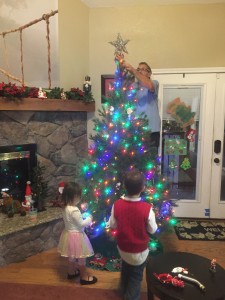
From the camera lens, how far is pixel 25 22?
3.27m

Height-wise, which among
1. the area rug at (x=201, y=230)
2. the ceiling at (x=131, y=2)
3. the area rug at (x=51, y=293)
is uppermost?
the ceiling at (x=131, y=2)

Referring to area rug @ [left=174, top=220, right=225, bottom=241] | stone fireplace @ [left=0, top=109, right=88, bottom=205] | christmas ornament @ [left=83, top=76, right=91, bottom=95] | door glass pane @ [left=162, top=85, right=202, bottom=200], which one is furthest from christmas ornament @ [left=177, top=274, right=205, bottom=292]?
christmas ornament @ [left=83, top=76, right=91, bottom=95]

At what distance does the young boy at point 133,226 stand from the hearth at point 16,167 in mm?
1759

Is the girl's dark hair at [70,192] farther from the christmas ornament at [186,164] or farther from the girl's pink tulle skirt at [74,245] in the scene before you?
the christmas ornament at [186,164]

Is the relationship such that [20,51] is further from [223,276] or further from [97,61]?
[223,276]

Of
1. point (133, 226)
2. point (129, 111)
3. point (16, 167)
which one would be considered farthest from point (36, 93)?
point (133, 226)

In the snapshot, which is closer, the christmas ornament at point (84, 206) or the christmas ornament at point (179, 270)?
the christmas ornament at point (179, 270)

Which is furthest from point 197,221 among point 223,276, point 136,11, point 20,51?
point 20,51

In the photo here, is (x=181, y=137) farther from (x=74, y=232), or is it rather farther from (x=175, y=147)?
(x=74, y=232)

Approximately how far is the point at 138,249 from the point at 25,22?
2925 mm

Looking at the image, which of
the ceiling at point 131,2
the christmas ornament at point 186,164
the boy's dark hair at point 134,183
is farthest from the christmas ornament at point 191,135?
the boy's dark hair at point 134,183

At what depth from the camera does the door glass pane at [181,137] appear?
3.75m

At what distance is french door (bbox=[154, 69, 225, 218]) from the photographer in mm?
3683

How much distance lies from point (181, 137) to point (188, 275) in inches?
94.0
